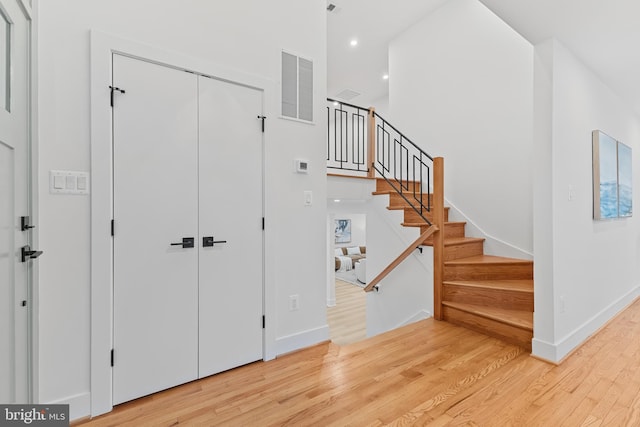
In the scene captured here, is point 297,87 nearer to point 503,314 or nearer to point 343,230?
point 503,314

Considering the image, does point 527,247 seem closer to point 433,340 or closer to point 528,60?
point 433,340

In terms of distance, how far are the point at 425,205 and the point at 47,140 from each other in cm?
392

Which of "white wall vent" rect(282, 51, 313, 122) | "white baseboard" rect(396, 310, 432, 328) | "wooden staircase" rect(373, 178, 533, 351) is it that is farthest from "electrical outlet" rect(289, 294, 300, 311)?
"white baseboard" rect(396, 310, 432, 328)

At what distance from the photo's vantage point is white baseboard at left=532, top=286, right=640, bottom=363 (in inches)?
92.6

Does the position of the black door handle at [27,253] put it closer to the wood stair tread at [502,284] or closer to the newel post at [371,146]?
the wood stair tread at [502,284]

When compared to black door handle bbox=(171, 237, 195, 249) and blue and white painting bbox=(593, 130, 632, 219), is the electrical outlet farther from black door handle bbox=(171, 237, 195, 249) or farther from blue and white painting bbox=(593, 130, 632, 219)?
blue and white painting bbox=(593, 130, 632, 219)

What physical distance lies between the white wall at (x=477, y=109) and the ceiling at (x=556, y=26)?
0.57m

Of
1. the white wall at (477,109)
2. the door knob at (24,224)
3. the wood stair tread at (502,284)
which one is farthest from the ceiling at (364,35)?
the door knob at (24,224)

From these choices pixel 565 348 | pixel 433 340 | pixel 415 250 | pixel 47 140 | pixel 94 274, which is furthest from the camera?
pixel 415 250

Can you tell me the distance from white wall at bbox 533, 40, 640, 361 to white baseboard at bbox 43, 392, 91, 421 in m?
3.11

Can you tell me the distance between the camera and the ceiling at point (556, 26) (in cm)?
205

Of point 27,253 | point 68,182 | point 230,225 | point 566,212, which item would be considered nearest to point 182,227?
point 230,225

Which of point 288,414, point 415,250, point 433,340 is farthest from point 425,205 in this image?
Answer: point 288,414

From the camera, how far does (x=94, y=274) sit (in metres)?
1.80
